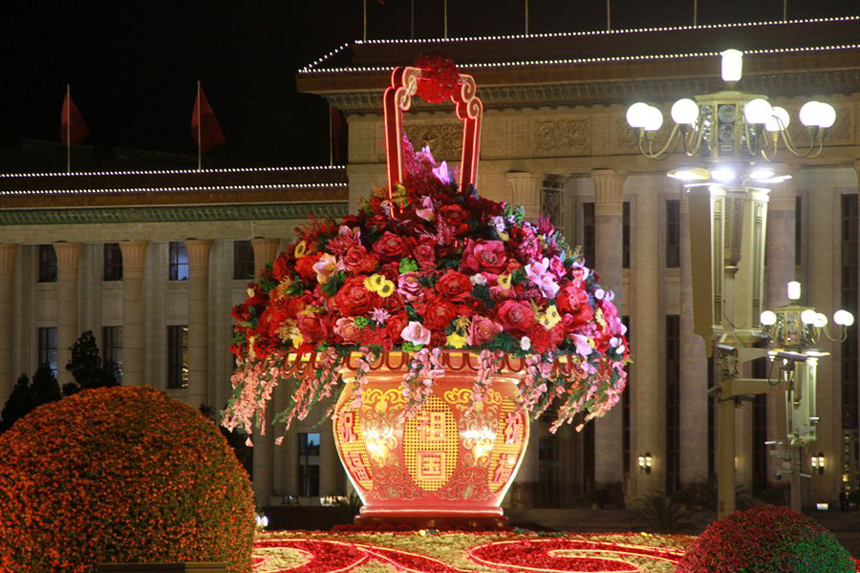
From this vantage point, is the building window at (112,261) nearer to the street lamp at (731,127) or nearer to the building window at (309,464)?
the building window at (309,464)

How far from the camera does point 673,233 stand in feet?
148

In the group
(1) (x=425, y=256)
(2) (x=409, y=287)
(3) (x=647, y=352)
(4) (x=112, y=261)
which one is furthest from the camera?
(4) (x=112, y=261)

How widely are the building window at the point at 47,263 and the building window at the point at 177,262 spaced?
12.4 feet

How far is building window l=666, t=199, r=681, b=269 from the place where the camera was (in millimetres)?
44938

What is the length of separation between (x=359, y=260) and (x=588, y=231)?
126ft

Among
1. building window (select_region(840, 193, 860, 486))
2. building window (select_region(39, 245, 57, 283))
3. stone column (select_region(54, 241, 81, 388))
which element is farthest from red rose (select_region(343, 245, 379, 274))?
building window (select_region(39, 245, 57, 283))

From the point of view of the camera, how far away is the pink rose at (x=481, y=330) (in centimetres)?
780

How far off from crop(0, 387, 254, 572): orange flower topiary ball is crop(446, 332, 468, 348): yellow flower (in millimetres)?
1296

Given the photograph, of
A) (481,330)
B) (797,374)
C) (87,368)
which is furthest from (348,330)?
(87,368)

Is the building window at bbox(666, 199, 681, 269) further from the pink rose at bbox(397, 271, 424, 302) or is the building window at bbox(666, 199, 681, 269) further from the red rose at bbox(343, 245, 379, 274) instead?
the pink rose at bbox(397, 271, 424, 302)

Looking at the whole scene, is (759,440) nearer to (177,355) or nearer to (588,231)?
(588,231)

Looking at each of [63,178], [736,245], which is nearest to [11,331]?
[63,178]

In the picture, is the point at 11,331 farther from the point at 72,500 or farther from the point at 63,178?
the point at 72,500

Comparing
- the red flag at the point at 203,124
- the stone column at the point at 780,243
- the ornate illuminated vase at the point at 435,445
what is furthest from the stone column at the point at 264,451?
the ornate illuminated vase at the point at 435,445
